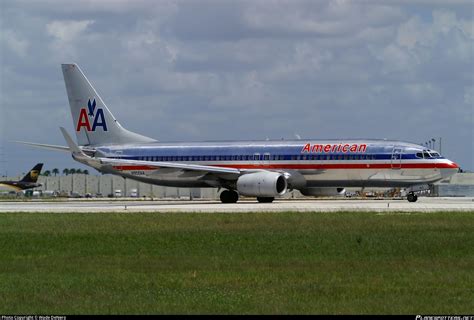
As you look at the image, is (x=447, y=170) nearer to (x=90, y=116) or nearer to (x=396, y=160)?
(x=396, y=160)

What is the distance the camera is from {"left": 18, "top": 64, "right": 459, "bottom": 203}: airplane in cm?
6169

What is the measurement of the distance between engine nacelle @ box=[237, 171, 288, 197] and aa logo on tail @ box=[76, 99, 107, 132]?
1325 cm

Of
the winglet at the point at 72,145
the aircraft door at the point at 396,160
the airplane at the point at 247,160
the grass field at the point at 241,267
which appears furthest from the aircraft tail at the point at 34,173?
the grass field at the point at 241,267

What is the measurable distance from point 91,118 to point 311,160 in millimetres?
17647

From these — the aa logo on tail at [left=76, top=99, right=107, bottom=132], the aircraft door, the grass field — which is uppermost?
the aa logo on tail at [left=76, top=99, right=107, bottom=132]

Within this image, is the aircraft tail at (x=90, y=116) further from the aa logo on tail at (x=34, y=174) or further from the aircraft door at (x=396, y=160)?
the aa logo on tail at (x=34, y=174)

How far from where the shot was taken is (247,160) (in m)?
66.4

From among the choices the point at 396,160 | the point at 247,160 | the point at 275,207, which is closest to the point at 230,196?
the point at 247,160

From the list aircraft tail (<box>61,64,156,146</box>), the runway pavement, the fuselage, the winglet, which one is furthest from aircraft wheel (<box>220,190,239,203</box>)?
the winglet

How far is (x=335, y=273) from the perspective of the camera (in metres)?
23.3

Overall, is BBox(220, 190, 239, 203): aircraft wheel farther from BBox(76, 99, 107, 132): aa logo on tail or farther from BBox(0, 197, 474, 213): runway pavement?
BBox(76, 99, 107, 132): aa logo on tail

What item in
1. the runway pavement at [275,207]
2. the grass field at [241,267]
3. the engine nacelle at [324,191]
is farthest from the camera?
the engine nacelle at [324,191]

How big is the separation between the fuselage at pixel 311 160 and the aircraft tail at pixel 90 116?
6.69ft

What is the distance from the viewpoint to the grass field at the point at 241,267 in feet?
62.3
